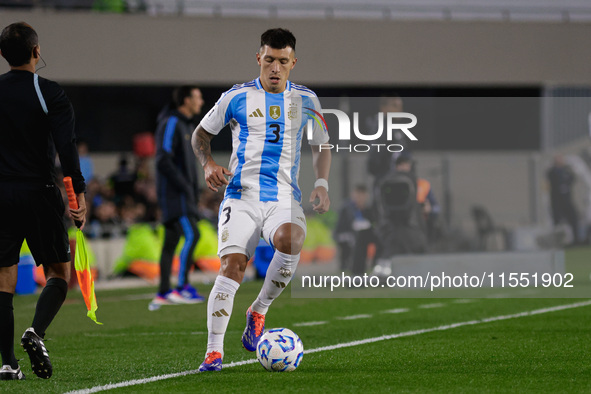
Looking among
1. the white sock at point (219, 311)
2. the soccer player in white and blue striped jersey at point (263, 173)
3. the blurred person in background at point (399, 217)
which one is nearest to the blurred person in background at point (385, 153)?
the blurred person in background at point (399, 217)

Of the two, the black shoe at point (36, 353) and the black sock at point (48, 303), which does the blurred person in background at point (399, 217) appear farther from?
the black shoe at point (36, 353)

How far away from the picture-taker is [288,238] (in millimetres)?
6281

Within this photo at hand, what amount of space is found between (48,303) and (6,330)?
32cm

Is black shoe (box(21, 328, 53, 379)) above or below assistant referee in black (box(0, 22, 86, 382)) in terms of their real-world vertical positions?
below

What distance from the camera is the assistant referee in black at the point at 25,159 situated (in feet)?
19.1

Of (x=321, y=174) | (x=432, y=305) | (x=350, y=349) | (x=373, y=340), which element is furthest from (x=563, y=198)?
(x=321, y=174)

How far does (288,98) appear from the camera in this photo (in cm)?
657

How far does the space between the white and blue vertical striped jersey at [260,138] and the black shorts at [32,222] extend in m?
1.10

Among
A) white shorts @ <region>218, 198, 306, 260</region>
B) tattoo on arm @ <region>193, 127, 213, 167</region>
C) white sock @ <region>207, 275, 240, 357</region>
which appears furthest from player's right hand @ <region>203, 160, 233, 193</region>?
white sock @ <region>207, 275, 240, 357</region>

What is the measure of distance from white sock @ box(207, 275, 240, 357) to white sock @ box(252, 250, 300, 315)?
392 mm

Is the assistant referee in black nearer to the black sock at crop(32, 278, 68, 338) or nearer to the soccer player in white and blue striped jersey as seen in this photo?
the black sock at crop(32, 278, 68, 338)

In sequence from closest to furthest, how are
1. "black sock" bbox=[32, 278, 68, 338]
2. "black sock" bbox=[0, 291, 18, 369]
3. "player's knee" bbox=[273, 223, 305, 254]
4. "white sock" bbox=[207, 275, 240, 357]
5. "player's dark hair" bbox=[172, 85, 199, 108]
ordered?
"black sock" bbox=[0, 291, 18, 369], "black sock" bbox=[32, 278, 68, 338], "white sock" bbox=[207, 275, 240, 357], "player's knee" bbox=[273, 223, 305, 254], "player's dark hair" bbox=[172, 85, 199, 108]

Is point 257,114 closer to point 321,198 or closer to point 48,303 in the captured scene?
point 321,198

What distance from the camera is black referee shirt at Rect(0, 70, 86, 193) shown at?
5824 millimetres
